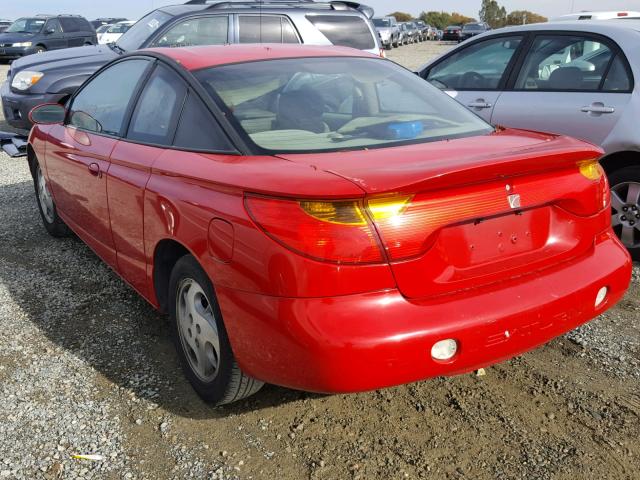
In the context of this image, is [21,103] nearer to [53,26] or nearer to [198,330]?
[198,330]

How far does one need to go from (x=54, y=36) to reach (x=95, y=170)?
21.2m

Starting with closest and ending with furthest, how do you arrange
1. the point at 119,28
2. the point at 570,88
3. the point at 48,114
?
the point at 48,114 < the point at 570,88 < the point at 119,28

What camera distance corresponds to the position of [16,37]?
75.6 feet

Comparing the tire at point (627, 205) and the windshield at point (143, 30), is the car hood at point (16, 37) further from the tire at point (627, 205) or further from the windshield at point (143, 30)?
the tire at point (627, 205)

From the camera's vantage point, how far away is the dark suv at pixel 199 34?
827 cm

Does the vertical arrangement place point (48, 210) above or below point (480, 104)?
below

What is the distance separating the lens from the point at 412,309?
2.28m

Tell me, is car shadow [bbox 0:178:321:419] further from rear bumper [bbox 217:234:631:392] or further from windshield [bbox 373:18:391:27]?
windshield [bbox 373:18:391:27]

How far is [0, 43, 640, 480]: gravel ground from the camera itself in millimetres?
2537

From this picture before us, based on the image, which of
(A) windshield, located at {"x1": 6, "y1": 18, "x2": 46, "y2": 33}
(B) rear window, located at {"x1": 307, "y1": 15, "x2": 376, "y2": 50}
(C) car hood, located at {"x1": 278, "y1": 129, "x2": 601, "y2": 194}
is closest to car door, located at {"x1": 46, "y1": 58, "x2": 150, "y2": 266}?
(C) car hood, located at {"x1": 278, "y1": 129, "x2": 601, "y2": 194}

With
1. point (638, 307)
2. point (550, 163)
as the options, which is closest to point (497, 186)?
point (550, 163)

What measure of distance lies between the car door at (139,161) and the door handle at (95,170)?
0.17m

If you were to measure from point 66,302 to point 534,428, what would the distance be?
2.83m

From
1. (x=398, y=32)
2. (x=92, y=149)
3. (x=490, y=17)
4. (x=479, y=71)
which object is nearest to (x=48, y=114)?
(x=92, y=149)
